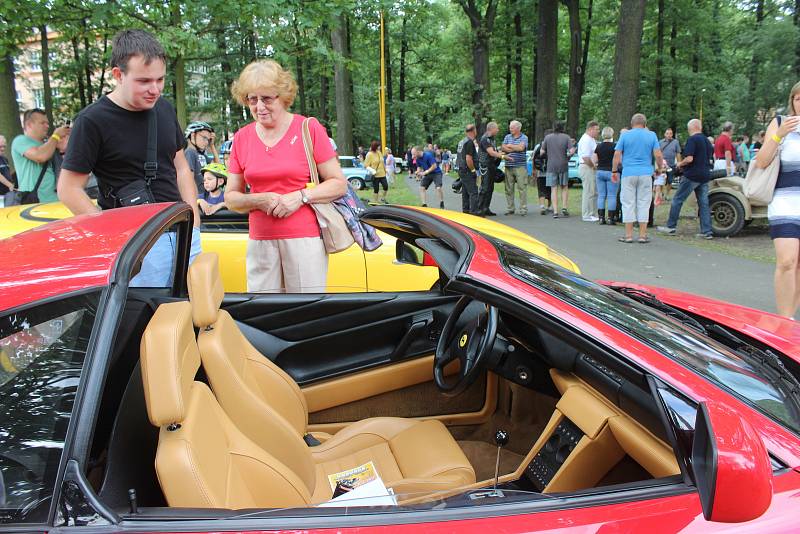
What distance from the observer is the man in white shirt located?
37.7 feet

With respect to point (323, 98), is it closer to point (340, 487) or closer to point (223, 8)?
point (223, 8)

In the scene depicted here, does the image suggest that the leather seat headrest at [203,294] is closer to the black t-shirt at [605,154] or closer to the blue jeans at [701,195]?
the blue jeans at [701,195]

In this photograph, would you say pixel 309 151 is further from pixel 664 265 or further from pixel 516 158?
pixel 516 158

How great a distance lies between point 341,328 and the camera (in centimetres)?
311

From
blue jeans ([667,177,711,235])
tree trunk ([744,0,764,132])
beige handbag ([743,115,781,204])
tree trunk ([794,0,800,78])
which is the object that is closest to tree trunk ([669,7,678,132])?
tree trunk ([744,0,764,132])

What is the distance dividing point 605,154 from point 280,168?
8.53 m

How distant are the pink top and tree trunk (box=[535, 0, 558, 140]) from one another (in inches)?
675

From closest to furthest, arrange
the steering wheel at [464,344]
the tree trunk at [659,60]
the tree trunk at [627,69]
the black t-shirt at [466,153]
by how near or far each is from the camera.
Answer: the steering wheel at [464,344] < the black t-shirt at [466,153] < the tree trunk at [627,69] < the tree trunk at [659,60]

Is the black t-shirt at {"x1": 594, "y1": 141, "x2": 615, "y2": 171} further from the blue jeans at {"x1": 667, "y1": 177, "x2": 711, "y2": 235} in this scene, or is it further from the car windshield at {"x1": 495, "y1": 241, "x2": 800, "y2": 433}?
the car windshield at {"x1": 495, "y1": 241, "x2": 800, "y2": 433}

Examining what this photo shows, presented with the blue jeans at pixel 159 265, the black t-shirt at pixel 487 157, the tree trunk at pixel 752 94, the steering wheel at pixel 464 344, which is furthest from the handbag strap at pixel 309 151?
the tree trunk at pixel 752 94

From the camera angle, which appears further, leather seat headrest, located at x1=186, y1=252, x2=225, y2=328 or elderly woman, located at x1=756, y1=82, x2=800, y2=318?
elderly woman, located at x1=756, y1=82, x2=800, y2=318

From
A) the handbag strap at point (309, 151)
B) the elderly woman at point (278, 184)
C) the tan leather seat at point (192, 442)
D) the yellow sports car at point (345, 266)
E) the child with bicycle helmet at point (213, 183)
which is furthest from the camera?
the child with bicycle helmet at point (213, 183)

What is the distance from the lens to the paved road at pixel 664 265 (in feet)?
21.5

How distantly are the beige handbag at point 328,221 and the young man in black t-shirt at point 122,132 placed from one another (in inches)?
27.0
